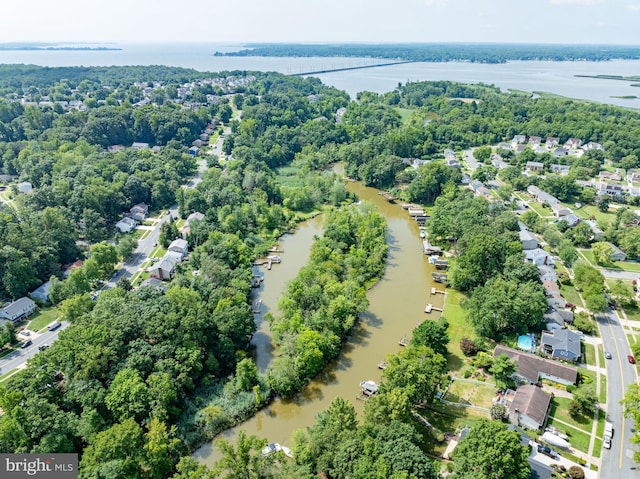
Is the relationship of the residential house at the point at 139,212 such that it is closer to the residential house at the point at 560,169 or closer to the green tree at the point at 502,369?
the green tree at the point at 502,369

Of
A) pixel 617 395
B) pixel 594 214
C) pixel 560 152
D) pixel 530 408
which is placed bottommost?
pixel 617 395

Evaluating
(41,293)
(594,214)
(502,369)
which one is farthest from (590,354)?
(41,293)

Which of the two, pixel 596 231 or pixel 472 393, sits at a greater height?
pixel 596 231

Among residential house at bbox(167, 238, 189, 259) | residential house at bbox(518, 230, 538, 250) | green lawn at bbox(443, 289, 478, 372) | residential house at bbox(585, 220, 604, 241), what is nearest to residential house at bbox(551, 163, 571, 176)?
residential house at bbox(585, 220, 604, 241)

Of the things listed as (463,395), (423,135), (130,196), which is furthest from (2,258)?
(423,135)

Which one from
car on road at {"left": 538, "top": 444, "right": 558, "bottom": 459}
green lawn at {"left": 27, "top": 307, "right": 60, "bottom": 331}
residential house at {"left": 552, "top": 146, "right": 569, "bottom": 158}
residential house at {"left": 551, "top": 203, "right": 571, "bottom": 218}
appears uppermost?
residential house at {"left": 552, "top": 146, "right": 569, "bottom": 158}

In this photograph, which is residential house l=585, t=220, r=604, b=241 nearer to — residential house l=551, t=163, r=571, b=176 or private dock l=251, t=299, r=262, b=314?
residential house l=551, t=163, r=571, b=176

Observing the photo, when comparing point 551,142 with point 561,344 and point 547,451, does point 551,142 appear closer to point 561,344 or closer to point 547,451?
point 561,344
